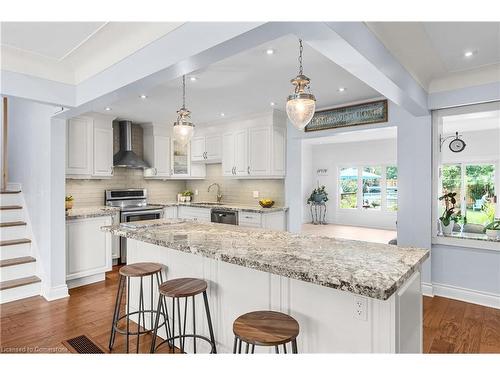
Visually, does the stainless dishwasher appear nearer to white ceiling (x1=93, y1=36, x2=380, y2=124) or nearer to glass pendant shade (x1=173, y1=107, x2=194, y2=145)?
white ceiling (x1=93, y1=36, x2=380, y2=124)

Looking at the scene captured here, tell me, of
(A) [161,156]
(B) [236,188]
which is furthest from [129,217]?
(B) [236,188]

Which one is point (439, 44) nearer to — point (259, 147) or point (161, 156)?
point (259, 147)

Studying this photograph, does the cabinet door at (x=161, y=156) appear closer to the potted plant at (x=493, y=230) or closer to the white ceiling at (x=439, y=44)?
the white ceiling at (x=439, y=44)

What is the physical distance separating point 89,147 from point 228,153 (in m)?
2.17

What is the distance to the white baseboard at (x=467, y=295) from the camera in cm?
331

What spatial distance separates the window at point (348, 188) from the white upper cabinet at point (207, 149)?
5.10 meters

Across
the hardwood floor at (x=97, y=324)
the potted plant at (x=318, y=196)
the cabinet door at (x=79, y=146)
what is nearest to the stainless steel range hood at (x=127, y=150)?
the cabinet door at (x=79, y=146)

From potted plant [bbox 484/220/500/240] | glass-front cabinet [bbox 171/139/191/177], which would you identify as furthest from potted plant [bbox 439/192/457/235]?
glass-front cabinet [bbox 171/139/191/177]

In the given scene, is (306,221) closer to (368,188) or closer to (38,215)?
(368,188)

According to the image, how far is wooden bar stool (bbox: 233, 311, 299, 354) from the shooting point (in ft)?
4.87

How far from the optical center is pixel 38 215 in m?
3.77

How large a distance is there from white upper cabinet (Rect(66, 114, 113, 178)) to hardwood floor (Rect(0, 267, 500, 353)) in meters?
1.85

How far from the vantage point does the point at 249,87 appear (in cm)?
369

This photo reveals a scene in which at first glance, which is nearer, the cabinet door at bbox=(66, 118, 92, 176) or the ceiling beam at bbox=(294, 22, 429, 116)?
the ceiling beam at bbox=(294, 22, 429, 116)
